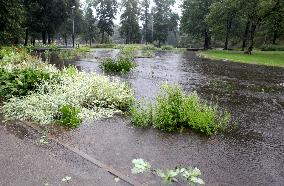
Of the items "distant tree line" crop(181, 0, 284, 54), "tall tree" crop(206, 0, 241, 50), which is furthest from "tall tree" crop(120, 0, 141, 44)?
"tall tree" crop(206, 0, 241, 50)

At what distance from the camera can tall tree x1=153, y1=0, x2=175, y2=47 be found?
90.6m

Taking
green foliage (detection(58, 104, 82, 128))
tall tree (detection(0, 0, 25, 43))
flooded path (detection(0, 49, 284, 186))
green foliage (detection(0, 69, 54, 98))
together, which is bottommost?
flooded path (detection(0, 49, 284, 186))

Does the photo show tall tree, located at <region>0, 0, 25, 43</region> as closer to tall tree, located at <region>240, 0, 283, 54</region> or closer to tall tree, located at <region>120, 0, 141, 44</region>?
tall tree, located at <region>240, 0, 283, 54</region>

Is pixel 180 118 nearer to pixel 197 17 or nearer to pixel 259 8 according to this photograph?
pixel 259 8

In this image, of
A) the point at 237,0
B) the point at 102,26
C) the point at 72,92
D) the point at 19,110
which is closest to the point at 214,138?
the point at 72,92

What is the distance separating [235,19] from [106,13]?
39.0 m

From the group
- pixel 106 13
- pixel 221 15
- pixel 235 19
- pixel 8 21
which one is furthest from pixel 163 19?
pixel 8 21

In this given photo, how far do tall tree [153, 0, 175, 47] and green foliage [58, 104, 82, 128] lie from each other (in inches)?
3230

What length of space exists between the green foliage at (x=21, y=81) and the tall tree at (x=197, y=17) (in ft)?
180

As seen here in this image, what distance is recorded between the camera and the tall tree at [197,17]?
63.7 m

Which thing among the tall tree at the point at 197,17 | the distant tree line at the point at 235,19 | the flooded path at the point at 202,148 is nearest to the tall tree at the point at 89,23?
the distant tree line at the point at 235,19

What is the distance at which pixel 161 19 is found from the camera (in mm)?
90438

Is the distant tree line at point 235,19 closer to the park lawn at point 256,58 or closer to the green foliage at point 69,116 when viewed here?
the park lawn at point 256,58

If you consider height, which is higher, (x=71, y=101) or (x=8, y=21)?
(x=8, y=21)
